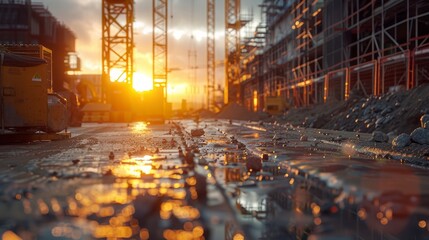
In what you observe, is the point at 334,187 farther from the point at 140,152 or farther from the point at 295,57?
the point at 295,57

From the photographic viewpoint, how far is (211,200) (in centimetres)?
387

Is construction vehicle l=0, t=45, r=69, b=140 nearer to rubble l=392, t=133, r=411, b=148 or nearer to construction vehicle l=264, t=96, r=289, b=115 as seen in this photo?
rubble l=392, t=133, r=411, b=148

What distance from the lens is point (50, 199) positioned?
12.8ft

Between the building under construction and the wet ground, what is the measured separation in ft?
44.2

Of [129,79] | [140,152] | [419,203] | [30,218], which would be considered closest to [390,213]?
[419,203]

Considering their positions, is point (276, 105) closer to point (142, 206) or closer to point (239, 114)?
point (239, 114)

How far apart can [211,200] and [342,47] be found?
94.1 feet

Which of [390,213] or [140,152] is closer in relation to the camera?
[390,213]

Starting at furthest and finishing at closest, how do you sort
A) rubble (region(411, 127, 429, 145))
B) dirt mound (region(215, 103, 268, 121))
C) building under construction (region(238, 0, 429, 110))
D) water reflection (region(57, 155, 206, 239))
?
dirt mound (region(215, 103, 268, 121)) < building under construction (region(238, 0, 429, 110)) < rubble (region(411, 127, 429, 145)) < water reflection (region(57, 155, 206, 239))

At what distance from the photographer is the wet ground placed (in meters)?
3.01

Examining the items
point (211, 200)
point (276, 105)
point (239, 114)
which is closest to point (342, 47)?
point (276, 105)

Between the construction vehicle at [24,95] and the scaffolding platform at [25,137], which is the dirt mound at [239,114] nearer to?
the scaffolding platform at [25,137]

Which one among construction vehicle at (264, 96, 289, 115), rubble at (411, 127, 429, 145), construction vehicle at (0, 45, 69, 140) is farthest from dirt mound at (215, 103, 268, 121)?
rubble at (411, 127, 429, 145)

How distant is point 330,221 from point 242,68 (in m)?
75.6
